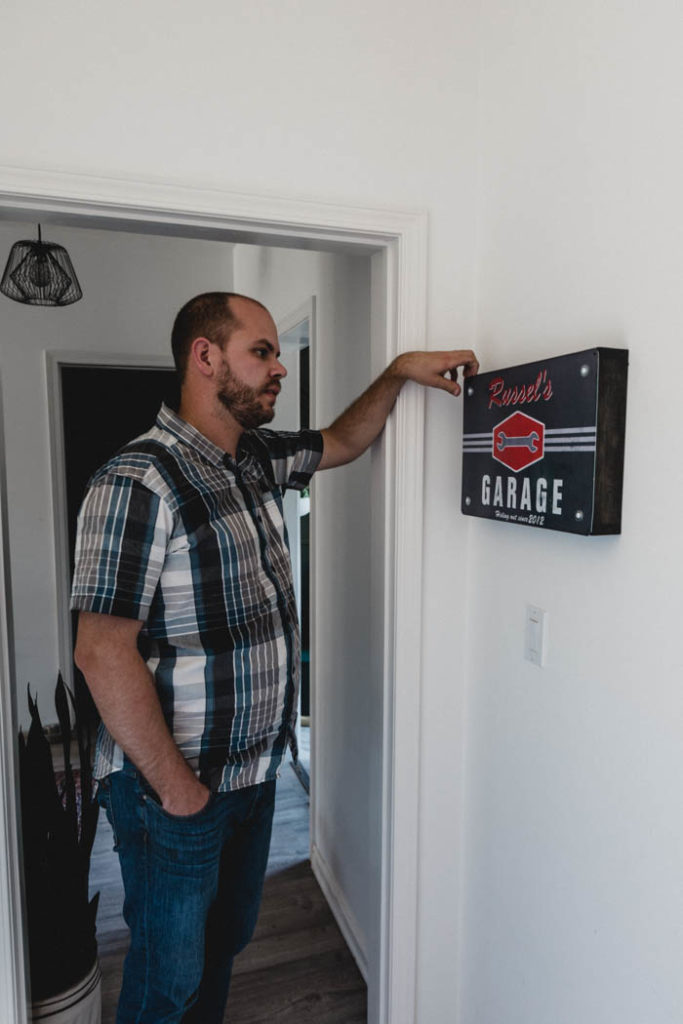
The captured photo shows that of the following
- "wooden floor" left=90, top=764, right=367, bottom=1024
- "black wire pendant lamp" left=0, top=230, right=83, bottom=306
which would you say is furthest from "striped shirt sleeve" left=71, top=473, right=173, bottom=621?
"black wire pendant lamp" left=0, top=230, right=83, bottom=306

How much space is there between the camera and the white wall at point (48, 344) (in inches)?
130

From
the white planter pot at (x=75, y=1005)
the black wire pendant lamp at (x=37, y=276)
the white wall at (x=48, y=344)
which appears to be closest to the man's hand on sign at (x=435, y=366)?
the white planter pot at (x=75, y=1005)

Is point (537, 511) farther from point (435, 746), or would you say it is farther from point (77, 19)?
point (77, 19)

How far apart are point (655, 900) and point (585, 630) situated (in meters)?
0.38

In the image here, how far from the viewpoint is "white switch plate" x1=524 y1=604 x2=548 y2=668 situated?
1.21 meters

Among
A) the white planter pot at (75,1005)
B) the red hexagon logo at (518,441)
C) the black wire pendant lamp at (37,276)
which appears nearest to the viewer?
the red hexagon logo at (518,441)

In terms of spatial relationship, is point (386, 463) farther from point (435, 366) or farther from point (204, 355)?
point (204, 355)

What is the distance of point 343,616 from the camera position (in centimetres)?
211

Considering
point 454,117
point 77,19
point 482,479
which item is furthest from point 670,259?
point 77,19

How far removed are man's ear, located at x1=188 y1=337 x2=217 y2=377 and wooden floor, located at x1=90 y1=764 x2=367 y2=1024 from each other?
5.39ft

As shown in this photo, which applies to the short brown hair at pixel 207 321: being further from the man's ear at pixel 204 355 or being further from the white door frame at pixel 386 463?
the white door frame at pixel 386 463

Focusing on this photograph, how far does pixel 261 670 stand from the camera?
1.31m

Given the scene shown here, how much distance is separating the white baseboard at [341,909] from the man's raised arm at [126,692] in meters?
1.13

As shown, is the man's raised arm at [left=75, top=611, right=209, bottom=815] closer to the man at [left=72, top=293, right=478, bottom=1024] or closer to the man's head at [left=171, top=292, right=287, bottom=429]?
the man at [left=72, top=293, right=478, bottom=1024]
